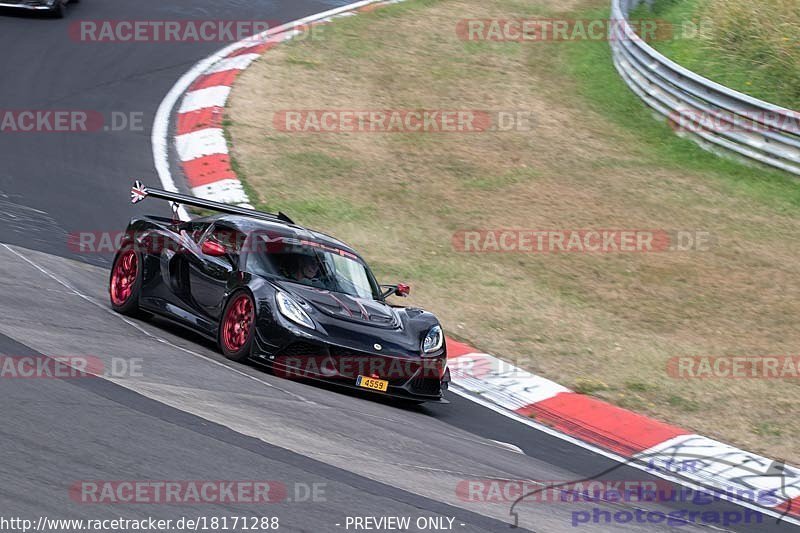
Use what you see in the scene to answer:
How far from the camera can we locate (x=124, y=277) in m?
9.52

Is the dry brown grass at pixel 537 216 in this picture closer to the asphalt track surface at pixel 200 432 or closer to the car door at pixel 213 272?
the asphalt track surface at pixel 200 432

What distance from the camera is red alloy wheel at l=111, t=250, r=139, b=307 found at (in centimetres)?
940

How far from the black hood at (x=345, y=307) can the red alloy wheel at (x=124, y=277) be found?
178 centimetres

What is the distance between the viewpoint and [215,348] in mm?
8711

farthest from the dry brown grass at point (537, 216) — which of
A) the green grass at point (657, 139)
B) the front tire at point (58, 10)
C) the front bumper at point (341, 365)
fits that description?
the front tire at point (58, 10)

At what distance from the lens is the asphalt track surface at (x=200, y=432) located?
511cm

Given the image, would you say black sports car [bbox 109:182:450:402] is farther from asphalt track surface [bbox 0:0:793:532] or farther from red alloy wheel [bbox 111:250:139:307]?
asphalt track surface [bbox 0:0:793:532]

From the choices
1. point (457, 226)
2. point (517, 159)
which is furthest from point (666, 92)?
point (457, 226)

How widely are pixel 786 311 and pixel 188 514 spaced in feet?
27.3

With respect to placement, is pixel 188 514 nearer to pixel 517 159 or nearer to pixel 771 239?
pixel 771 239

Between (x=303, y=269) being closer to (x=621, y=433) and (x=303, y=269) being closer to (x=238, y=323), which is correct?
(x=238, y=323)

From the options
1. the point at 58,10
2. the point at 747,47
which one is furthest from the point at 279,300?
the point at 58,10

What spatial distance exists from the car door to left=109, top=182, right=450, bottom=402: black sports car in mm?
11

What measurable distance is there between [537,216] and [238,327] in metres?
6.06
